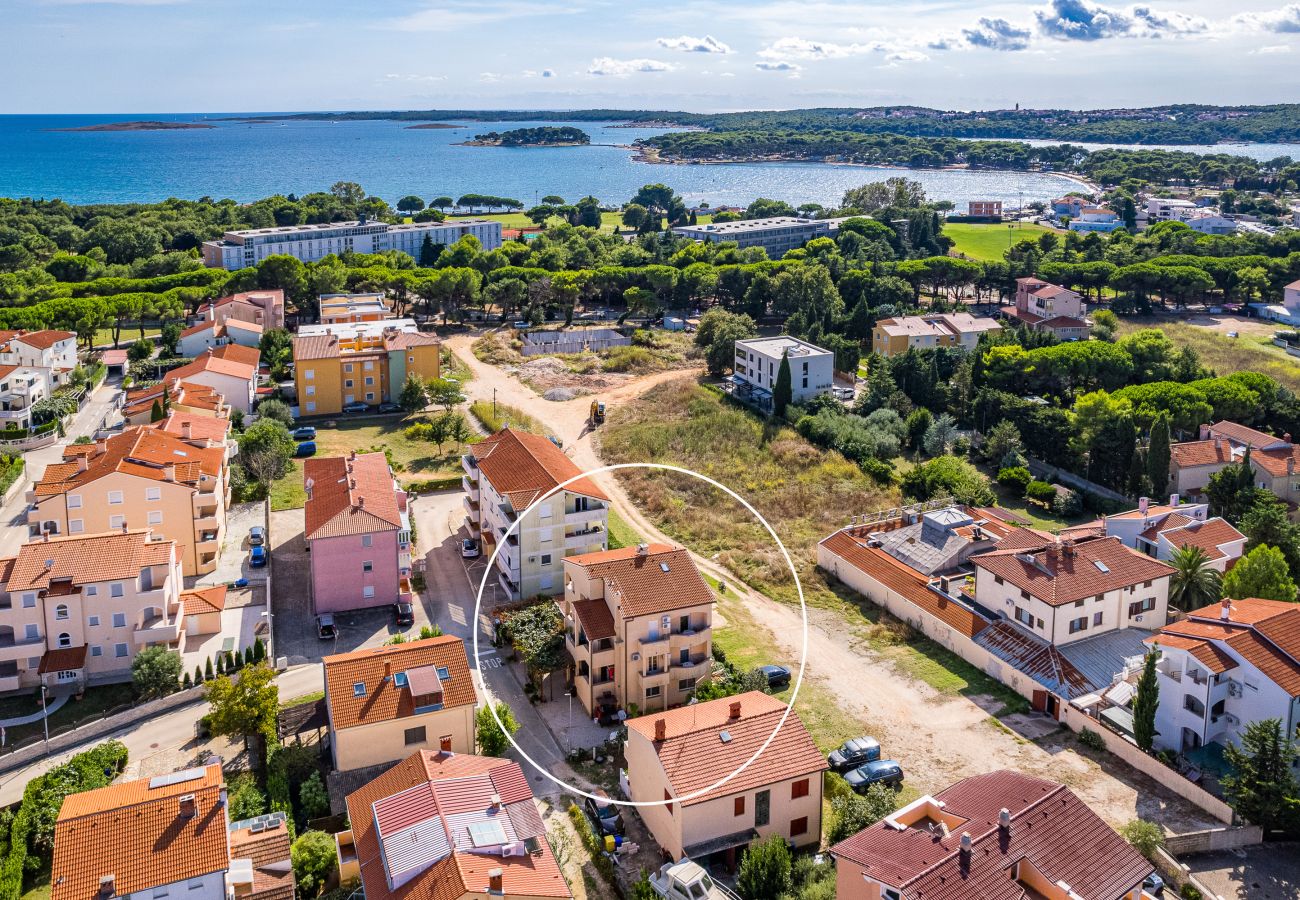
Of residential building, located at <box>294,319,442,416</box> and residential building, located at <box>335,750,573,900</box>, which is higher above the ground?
residential building, located at <box>294,319,442,416</box>

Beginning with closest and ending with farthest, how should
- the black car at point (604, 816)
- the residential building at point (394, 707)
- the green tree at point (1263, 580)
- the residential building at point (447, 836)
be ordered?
1. the residential building at point (447, 836)
2. the black car at point (604, 816)
3. the residential building at point (394, 707)
4. the green tree at point (1263, 580)

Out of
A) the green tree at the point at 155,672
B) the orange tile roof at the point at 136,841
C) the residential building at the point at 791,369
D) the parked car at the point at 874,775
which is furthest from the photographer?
the residential building at the point at 791,369

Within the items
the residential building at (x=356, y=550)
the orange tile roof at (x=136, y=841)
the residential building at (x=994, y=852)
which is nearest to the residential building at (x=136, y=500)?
the residential building at (x=356, y=550)

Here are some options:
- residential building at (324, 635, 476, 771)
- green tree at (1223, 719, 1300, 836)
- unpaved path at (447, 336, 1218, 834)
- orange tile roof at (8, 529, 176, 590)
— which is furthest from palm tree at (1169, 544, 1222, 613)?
orange tile roof at (8, 529, 176, 590)

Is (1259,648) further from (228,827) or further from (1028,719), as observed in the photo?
(228,827)

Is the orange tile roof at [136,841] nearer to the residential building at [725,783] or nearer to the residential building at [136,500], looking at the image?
the residential building at [725,783]

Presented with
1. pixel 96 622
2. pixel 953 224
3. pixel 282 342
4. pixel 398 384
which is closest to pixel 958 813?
pixel 96 622

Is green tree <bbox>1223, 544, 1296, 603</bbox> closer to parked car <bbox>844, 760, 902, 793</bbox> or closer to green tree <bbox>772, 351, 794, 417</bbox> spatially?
parked car <bbox>844, 760, 902, 793</bbox>

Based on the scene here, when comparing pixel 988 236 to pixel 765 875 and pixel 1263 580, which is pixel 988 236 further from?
pixel 765 875
